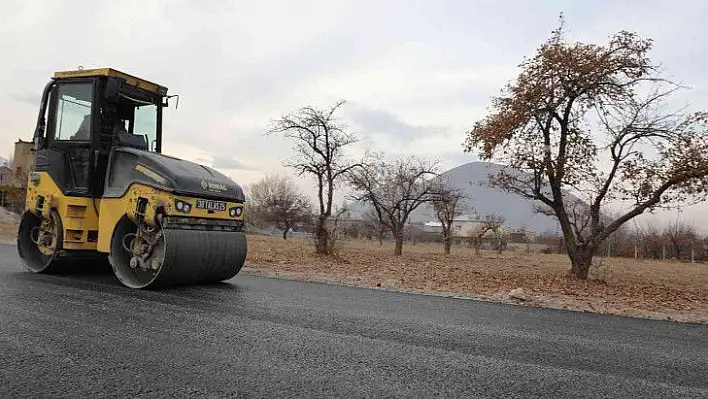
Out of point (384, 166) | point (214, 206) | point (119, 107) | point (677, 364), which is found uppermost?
point (384, 166)

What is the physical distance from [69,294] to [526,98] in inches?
474

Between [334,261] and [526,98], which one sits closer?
[526,98]

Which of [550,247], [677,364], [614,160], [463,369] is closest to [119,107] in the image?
[463,369]

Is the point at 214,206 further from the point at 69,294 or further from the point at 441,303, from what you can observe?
the point at 441,303

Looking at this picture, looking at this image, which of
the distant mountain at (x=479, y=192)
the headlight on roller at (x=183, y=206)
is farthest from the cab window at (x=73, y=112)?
the distant mountain at (x=479, y=192)

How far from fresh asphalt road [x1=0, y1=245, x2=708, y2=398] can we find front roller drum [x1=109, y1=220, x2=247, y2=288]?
0.30m

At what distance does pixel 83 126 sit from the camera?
802 cm

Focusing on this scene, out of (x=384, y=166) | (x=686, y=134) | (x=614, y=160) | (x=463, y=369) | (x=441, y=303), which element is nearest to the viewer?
(x=463, y=369)

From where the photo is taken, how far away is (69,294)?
21.0 ft

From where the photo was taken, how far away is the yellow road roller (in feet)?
23.5

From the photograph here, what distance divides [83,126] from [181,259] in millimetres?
2729

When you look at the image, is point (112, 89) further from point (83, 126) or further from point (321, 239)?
point (321, 239)

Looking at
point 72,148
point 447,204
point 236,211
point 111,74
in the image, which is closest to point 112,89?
point 111,74

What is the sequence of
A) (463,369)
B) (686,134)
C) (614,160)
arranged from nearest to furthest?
(463,369) → (686,134) → (614,160)
